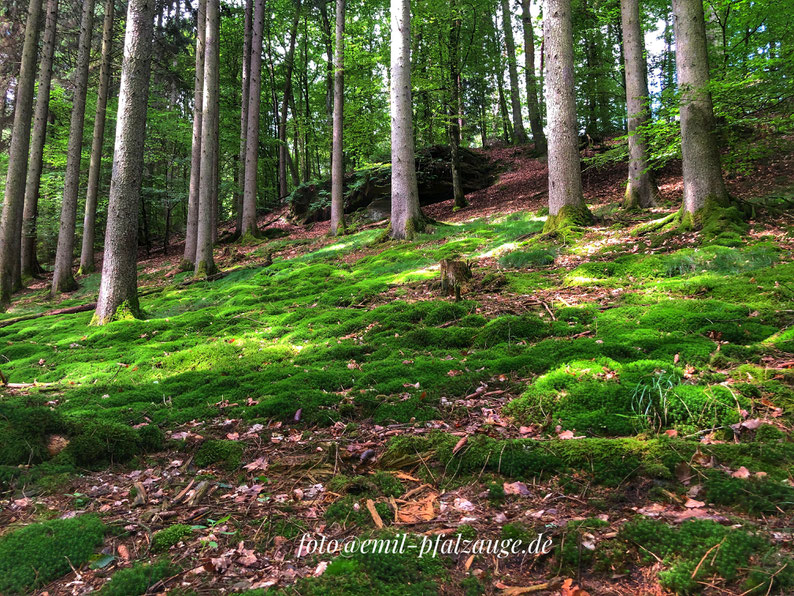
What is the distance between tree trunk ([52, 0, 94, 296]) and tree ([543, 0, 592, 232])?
51.2 ft

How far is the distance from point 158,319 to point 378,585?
7.56 meters

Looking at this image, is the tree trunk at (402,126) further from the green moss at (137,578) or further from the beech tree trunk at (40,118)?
the beech tree trunk at (40,118)

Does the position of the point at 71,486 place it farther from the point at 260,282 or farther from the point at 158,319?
the point at 260,282

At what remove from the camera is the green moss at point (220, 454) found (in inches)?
121

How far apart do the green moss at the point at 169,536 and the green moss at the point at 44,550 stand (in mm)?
293

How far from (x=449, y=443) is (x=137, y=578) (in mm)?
1874

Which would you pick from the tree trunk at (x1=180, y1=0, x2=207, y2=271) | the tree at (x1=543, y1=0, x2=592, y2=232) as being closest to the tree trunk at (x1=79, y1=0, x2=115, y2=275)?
the tree trunk at (x1=180, y1=0, x2=207, y2=271)

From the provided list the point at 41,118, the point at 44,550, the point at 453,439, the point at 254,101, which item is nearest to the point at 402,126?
the point at 254,101

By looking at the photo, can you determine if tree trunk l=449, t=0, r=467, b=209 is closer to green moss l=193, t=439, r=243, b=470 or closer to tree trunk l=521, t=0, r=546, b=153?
tree trunk l=521, t=0, r=546, b=153

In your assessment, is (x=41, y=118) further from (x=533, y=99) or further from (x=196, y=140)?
(x=533, y=99)

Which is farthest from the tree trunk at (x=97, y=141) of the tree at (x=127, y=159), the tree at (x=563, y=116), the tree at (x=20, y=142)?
the tree at (x=563, y=116)

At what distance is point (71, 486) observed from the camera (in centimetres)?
275

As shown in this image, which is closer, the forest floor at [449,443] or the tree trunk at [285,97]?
the forest floor at [449,443]

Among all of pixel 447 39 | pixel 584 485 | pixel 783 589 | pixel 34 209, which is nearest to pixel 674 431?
pixel 584 485
